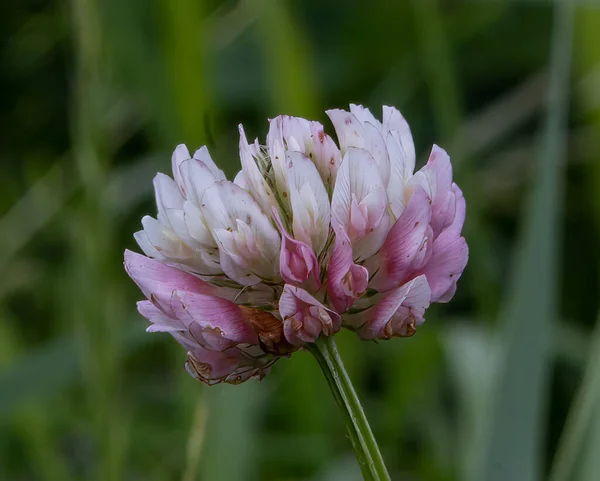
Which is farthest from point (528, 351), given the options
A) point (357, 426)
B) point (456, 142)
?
point (456, 142)

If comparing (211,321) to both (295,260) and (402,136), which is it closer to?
(295,260)

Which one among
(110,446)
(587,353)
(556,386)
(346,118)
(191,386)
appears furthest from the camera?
(556,386)

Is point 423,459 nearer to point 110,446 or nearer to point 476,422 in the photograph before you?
point 476,422

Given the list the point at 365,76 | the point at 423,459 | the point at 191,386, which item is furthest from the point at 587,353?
the point at 365,76

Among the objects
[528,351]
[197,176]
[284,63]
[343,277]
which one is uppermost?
[284,63]

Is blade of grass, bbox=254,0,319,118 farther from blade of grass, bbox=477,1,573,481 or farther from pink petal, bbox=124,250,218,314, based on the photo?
pink petal, bbox=124,250,218,314

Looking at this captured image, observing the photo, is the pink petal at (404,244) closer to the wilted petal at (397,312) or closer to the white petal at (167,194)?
the wilted petal at (397,312)

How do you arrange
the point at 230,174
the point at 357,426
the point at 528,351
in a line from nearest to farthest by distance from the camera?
the point at 357,426, the point at 528,351, the point at 230,174

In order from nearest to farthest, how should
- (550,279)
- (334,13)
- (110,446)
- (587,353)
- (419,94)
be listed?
(550,279)
(110,446)
(587,353)
(419,94)
(334,13)
